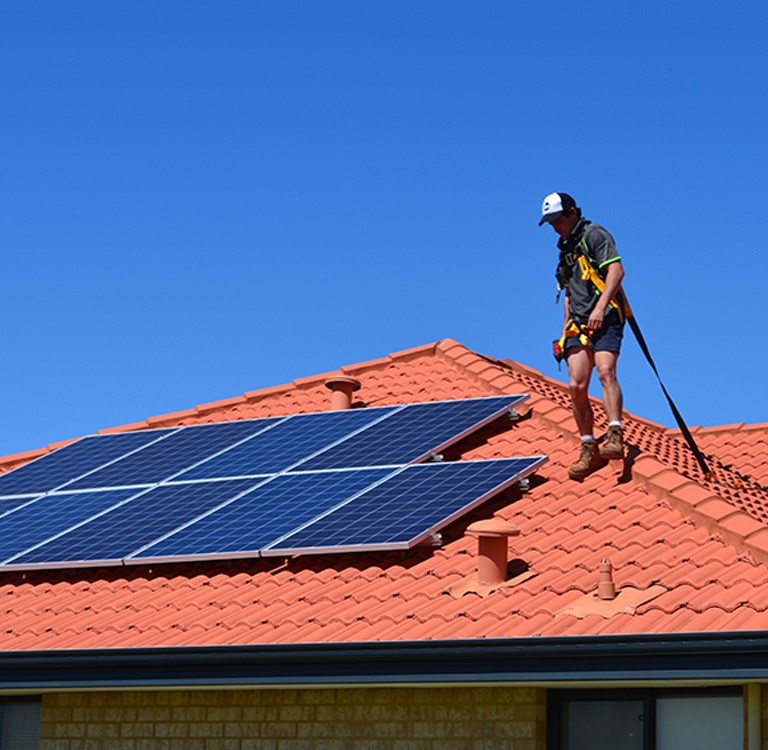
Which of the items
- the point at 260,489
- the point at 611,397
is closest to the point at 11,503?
the point at 260,489

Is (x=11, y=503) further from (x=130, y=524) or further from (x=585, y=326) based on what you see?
(x=585, y=326)

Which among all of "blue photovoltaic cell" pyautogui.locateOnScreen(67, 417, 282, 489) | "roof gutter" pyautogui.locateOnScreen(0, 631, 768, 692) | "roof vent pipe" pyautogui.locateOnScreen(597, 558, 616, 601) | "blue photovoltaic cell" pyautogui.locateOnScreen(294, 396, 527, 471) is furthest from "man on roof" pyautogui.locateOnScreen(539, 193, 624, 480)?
"blue photovoltaic cell" pyautogui.locateOnScreen(67, 417, 282, 489)

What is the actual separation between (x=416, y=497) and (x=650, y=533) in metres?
2.49

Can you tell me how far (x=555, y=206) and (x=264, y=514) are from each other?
4207mm

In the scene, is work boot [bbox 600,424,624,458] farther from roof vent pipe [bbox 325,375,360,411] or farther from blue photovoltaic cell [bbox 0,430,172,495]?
blue photovoltaic cell [bbox 0,430,172,495]

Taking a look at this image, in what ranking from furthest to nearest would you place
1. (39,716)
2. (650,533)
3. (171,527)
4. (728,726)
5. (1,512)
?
(1,512)
(171,527)
(39,716)
(650,533)
(728,726)

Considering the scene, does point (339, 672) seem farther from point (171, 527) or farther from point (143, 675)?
point (171, 527)

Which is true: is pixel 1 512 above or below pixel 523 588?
above

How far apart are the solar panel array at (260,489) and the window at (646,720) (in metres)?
2.58

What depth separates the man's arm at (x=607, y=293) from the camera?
50.3 ft

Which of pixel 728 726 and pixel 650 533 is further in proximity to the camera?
pixel 650 533

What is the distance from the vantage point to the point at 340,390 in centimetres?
2019

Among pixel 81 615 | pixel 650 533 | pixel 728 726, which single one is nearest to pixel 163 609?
pixel 81 615

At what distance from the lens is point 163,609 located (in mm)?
15195
